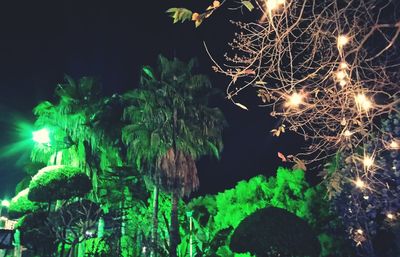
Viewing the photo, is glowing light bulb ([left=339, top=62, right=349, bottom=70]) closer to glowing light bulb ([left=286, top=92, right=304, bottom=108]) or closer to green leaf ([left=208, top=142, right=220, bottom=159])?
glowing light bulb ([left=286, top=92, right=304, bottom=108])

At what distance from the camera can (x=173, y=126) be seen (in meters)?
19.2

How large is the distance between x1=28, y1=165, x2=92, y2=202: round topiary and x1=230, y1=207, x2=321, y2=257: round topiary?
7.57 meters

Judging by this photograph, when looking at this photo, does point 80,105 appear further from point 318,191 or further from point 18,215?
point 318,191

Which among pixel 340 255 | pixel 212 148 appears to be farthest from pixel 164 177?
pixel 340 255

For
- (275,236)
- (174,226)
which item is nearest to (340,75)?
(275,236)

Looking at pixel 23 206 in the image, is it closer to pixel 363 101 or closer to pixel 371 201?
pixel 371 201

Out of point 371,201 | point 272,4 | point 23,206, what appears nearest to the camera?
point 272,4

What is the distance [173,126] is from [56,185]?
6.11 m

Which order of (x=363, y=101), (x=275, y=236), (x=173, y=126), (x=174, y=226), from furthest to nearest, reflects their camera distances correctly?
(x=173, y=126), (x=174, y=226), (x=275, y=236), (x=363, y=101)

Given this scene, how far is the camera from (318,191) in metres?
23.5

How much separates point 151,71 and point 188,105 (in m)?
2.87

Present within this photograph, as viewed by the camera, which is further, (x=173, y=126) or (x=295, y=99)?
(x=173, y=126)

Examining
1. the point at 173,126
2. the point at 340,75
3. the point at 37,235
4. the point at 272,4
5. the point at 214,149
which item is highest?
the point at 173,126

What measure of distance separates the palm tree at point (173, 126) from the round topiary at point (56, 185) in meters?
3.55
